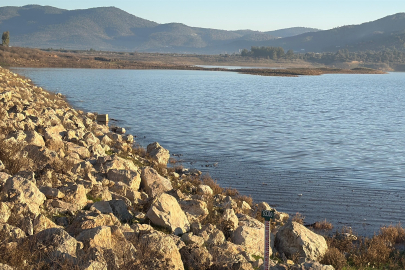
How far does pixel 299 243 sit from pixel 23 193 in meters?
4.50

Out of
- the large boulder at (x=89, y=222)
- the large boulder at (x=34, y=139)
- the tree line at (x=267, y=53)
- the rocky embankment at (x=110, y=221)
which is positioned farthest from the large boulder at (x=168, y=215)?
the tree line at (x=267, y=53)

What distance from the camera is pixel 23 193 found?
6.57 metres

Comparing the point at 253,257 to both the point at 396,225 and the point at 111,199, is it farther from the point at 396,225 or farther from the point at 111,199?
the point at 396,225

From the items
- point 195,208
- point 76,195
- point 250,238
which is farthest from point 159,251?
point 195,208

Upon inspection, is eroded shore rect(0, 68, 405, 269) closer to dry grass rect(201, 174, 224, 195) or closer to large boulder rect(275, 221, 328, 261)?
large boulder rect(275, 221, 328, 261)

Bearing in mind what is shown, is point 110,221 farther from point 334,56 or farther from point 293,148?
point 334,56

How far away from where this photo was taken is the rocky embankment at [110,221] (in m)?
5.38

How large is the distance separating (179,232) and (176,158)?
32.7 ft

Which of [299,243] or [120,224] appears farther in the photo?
[299,243]

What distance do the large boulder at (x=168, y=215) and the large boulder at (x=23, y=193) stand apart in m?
1.68

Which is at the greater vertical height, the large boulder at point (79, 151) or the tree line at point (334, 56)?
the tree line at point (334, 56)

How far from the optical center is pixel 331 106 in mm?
39469

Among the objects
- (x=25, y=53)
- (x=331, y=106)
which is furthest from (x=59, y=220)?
(x=25, y=53)

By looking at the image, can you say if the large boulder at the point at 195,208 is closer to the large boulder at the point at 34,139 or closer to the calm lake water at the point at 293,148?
the calm lake water at the point at 293,148
